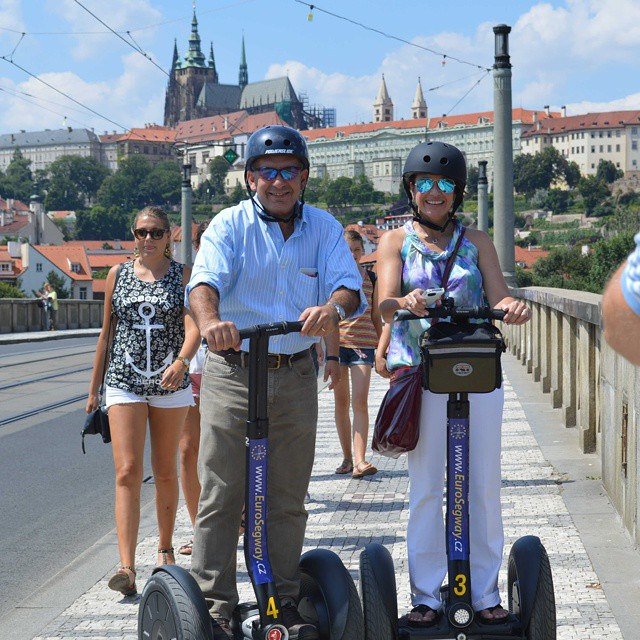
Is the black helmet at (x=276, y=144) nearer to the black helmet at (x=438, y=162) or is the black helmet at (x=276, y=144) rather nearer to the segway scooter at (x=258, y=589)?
the black helmet at (x=438, y=162)

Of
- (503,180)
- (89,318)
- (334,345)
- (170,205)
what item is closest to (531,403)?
(503,180)

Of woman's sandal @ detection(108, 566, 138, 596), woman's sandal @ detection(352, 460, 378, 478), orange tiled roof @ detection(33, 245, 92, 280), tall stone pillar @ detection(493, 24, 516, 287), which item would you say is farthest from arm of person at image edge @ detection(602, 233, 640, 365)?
orange tiled roof @ detection(33, 245, 92, 280)

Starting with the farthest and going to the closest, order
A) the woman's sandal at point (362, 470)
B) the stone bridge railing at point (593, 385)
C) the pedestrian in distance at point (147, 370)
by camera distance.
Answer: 1. the woman's sandal at point (362, 470)
2. the stone bridge railing at point (593, 385)
3. the pedestrian in distance at point (147, 370)

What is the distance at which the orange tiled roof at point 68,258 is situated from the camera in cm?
12681

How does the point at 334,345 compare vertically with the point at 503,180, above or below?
below

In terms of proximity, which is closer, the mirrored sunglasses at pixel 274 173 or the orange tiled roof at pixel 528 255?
the mirrored sunglasses at pixel 274 173

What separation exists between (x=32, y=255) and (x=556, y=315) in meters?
Result: 117

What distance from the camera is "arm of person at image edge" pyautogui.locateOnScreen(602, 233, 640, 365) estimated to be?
1.77m

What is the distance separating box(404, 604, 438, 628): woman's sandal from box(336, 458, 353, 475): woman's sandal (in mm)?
4555

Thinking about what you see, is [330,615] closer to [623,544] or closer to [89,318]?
[623,544]

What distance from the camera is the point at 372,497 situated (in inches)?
301

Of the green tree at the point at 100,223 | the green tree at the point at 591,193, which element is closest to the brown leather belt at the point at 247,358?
the green tree at the point at 591,193

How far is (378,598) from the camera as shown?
Answer: 3973 mm

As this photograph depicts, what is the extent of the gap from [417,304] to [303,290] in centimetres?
40
